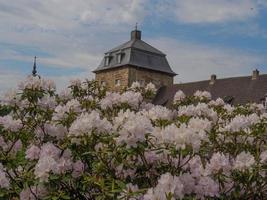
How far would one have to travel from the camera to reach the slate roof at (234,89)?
34.9 meters

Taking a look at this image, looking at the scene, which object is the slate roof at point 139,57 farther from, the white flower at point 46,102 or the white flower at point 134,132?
the white flower at point 134,132

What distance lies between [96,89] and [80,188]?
3.06m

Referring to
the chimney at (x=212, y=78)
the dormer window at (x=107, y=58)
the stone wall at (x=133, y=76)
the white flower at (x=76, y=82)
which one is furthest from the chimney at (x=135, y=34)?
the white flower at (x=76, y=82)

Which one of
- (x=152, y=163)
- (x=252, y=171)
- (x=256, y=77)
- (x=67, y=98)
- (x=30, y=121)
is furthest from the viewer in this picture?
(x=256, y=77)

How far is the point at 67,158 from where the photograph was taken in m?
3.64

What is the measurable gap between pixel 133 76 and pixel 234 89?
10.6 metres

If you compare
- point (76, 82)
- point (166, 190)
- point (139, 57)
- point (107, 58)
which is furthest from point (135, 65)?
point (166, 190)

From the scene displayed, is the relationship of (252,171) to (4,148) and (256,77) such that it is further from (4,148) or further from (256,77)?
(256,77)

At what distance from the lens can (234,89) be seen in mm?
37156

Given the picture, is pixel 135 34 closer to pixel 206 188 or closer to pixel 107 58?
pixel 107 58

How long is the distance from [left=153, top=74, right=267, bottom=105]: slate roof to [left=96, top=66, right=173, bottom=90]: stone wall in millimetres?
3252

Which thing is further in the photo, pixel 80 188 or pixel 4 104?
pixel 4 104

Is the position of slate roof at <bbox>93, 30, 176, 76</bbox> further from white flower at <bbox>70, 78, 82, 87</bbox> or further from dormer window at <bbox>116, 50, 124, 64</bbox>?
white flower at <bbox>70, 78, 82, 87</bbox>

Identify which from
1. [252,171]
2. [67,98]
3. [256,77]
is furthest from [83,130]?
[256,77]
